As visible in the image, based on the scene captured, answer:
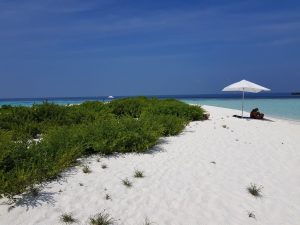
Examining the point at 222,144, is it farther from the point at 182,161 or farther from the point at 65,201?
the point at 65,201

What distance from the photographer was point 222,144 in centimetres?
1137

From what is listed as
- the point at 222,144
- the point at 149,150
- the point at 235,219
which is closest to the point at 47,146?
the point at 149,150

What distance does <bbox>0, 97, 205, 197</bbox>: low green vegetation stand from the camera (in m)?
6.44

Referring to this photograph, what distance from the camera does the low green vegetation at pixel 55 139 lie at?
6.44m

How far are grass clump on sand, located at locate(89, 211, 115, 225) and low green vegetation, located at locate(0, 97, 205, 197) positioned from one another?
4.58ft

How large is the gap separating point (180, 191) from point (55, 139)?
11.4 feet

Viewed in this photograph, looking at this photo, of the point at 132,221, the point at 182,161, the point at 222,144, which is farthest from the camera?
the point at 222,144

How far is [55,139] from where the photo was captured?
8.59m

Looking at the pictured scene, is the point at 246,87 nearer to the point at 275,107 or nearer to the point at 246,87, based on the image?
the point at 246,87

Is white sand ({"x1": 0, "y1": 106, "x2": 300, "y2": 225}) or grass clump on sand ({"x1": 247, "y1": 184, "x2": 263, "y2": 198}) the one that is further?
grass clump on sand ({"x1": 247, "y1": 184, "x2": 263, "y2": 198})

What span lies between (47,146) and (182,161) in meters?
3.14

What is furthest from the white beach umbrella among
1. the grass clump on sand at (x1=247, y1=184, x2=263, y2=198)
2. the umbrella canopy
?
the grass clump on sand at (x1=247, y1=184, x2=263, y2=198)

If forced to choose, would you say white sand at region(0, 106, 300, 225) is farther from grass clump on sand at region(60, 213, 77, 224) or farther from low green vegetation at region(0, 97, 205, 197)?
low green vegetation at region(0, 97, 205, 197)

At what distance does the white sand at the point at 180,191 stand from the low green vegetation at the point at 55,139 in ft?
1.02
